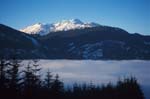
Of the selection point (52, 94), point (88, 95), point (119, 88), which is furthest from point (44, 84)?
point (119, 88)

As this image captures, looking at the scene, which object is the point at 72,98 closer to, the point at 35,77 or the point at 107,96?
the point at 107,96

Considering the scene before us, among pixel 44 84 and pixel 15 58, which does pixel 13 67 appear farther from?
pixel 44 84

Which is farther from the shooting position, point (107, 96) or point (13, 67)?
point (107, 96)

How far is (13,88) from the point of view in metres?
62.4

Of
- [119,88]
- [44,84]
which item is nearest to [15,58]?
[44,84]

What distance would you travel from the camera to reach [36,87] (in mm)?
75000

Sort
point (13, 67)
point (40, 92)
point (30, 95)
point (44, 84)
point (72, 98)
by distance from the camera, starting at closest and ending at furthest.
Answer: point (13, 67), point (30, 95), point (40, 92), point (44, 84), point (72, 98)

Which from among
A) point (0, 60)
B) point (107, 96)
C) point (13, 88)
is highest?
point (0, 60)

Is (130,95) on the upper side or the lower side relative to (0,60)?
lower

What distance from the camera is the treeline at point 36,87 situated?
62.3m

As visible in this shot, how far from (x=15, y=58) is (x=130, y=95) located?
3451 inches

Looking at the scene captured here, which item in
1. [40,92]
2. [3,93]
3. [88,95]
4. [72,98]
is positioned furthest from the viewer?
[88,95]

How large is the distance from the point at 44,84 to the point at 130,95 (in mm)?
59874

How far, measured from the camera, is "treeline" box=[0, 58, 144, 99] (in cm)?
6231
